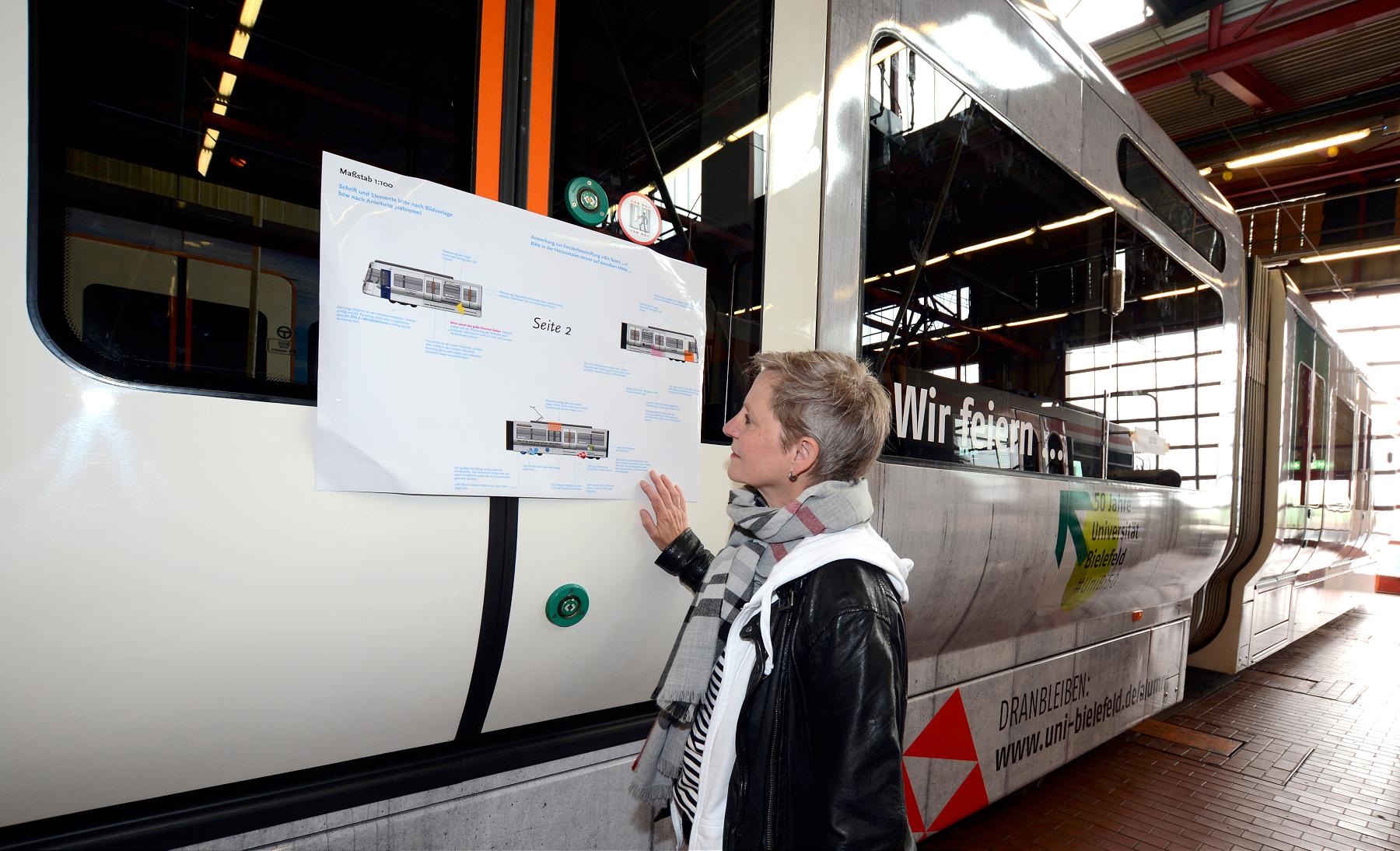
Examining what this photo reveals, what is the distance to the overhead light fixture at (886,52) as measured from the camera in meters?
1.92

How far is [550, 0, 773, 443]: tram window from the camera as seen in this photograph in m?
1.35

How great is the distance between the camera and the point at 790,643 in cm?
120

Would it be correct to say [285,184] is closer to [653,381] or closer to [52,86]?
[52,86]

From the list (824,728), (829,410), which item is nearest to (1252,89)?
(829,410)

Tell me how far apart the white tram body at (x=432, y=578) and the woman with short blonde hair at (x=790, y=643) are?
0.51ft

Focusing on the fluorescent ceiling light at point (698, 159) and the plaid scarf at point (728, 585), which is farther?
the fluorescent ceiling light at point (698, 159)

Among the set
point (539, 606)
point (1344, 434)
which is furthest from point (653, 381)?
point (1344, 434)

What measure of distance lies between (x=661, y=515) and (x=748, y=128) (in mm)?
820

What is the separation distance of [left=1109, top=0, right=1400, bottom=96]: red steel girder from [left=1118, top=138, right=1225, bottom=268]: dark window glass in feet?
15.0

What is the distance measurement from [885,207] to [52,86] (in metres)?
1.64

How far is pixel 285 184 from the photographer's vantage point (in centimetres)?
106

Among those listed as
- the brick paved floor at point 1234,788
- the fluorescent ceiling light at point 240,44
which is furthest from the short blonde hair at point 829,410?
the brick paved floor at point 1234,788

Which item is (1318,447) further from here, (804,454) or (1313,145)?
(804,454)

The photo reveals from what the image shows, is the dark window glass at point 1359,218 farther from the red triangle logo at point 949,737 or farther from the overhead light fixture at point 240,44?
the overhead light fixture at point 240,44
